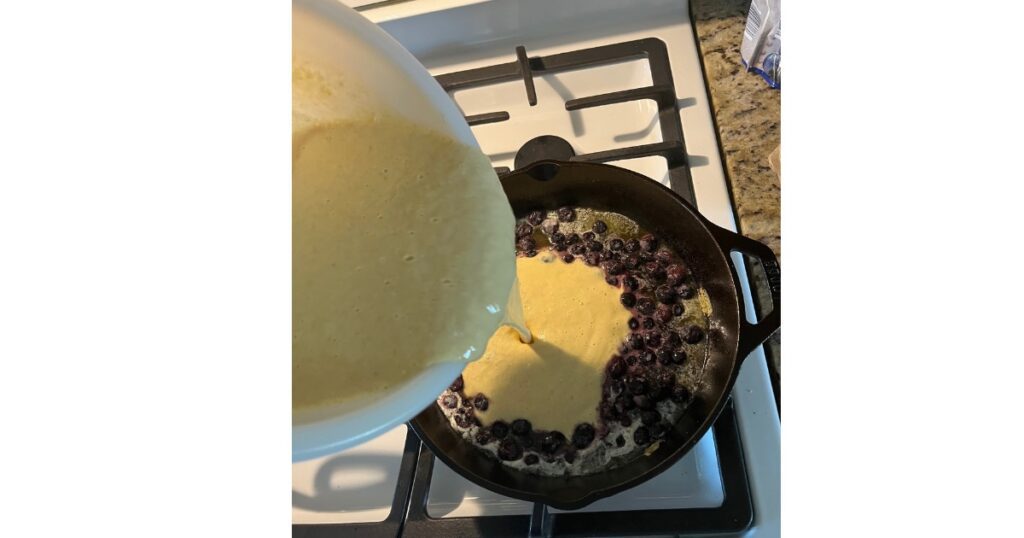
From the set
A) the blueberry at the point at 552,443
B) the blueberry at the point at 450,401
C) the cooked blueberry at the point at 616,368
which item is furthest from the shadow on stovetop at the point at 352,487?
the cooked blueberry at the point at 616,368

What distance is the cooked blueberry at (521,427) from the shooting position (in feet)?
2.54

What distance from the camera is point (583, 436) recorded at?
2.50ft

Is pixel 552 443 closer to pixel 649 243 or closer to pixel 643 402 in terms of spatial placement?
pixel 643 402

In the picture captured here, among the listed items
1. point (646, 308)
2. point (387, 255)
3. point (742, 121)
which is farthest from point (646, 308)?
point (387, 255)

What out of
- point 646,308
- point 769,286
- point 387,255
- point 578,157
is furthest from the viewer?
point 578,157

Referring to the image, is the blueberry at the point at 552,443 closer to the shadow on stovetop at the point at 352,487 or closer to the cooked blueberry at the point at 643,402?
the cooked blueberry at the point at 643,402

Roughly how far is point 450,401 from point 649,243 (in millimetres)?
364

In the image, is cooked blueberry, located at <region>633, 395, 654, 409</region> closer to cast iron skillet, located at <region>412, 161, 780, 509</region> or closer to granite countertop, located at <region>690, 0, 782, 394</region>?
cast iron skillet, located at <region>412, 161, 780, 509</region>

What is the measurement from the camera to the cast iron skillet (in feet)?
2.24

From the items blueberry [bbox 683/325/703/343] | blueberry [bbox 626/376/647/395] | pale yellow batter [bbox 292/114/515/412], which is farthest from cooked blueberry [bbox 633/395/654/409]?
pale yellow batter [bbox 292/114/515/412]

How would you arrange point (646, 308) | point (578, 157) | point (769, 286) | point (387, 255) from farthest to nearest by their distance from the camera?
point (578, 157) → point (646, 308) → point (769, 286) → point (387, 255)

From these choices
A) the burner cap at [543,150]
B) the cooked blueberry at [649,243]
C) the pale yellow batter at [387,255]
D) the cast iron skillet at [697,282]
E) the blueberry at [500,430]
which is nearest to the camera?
the pale yellow batter at [387,255]

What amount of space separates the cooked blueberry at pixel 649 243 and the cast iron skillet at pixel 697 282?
14 mm

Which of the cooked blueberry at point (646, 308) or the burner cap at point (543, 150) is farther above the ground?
the burner cap at point (543, 150)
